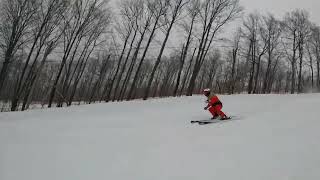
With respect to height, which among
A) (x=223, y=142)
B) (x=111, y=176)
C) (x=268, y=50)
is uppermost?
(x=268, y=50)

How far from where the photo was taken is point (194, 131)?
971 cm

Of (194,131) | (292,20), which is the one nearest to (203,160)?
(194,131)

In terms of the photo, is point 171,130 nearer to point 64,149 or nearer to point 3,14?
point 64,149

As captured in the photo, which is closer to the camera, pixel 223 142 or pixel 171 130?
pixel 223 142

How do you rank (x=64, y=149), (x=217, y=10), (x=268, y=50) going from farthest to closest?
(x=268, y=50) → (x=217, y=10) → (x=64, y=149)

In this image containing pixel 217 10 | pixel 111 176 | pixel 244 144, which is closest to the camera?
pixel 111 176

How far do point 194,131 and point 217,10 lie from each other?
23212mm

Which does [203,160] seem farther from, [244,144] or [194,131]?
[194,131]

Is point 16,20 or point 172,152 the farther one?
point 16,20

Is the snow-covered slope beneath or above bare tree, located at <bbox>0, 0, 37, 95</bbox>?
beneath

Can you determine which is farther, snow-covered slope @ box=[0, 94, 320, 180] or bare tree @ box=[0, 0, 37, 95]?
bare tree @ box=[0, 0, 37, 95]

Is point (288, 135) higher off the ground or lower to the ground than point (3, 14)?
lower

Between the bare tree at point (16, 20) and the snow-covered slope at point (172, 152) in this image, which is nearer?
the snow-covered slope at point (172, 152)

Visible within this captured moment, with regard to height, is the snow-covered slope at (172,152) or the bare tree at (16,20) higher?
the bare tree at (16,20)
